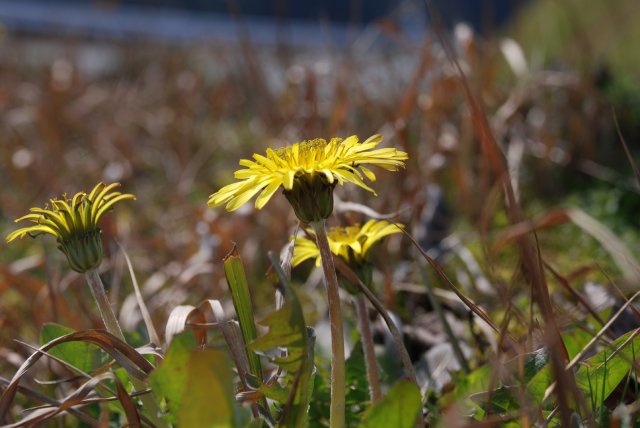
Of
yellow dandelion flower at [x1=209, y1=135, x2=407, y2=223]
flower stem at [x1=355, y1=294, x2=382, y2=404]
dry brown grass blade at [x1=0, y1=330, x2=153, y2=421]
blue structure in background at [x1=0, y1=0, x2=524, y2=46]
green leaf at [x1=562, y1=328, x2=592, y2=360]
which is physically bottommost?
green leaf at [x1=562, y1=328, x2=592, y2=360]

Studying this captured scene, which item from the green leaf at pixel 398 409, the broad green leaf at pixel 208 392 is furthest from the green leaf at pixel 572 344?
the broad green leaf at pixel 208 392

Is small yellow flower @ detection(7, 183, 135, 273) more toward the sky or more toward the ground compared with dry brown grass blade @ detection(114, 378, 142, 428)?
more toward the sky

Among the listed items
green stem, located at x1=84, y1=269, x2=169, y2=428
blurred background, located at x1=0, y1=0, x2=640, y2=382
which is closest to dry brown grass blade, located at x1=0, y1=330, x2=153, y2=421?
green stem, located at x1=84, y1=269, x2=169, y2=428

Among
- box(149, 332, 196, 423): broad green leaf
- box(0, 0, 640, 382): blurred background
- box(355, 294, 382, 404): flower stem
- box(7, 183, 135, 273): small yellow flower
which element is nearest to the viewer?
box(149, 332, 196, 423): broad green leaf

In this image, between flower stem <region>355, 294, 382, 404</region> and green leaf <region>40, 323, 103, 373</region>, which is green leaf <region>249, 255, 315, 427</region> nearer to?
flower stem <region>355, 294, 382, 404</region>

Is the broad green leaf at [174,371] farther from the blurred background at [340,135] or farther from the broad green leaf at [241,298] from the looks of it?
the blurred background at [340,135]

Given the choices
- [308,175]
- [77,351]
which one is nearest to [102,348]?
[77,351]

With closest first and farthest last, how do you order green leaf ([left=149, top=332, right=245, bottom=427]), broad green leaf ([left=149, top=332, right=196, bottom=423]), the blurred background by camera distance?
green leaf ([left=149, top=332, right=245, bottom=427]) → broad green leaf ([left=149, top=332, right=196, bottom=423]) → the blurred background
